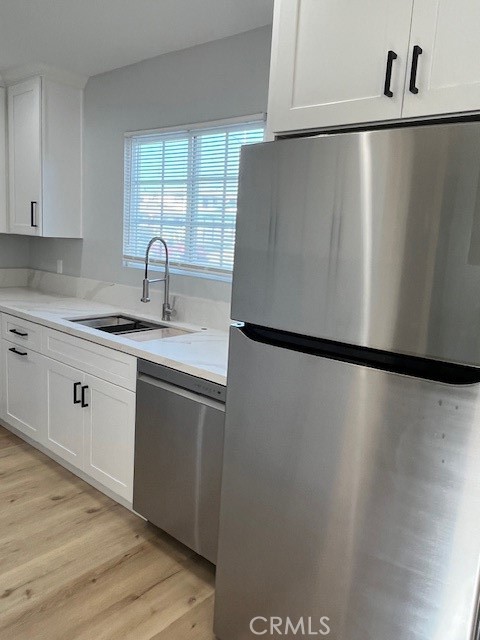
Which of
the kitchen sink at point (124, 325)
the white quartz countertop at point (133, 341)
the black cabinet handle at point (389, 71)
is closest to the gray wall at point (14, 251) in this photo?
the white quartz countertop at point (133, 341)

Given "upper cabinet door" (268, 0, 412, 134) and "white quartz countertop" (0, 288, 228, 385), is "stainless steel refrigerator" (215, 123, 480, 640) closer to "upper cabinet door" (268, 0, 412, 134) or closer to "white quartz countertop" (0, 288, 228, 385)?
Answer: "upper cabinet door" (268, 0, 412, 134)

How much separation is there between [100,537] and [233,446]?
1134 mm

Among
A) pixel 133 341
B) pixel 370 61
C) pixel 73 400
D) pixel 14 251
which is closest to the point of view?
pixel 370 61

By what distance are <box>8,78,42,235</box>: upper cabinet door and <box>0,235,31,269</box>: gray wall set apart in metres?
0.46

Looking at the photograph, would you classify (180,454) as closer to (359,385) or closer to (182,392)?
(182,392)

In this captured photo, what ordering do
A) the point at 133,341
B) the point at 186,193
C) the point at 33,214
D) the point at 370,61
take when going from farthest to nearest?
the point at 33,214 → the point at 186,193 → the point at 133,341 → the point at 370,61

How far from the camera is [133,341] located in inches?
92.4

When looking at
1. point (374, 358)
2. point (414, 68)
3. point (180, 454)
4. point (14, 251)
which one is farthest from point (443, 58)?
point (14, 251)

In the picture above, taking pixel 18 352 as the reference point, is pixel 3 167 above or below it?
above

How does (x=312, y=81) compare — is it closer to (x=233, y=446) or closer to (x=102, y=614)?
(x=233, y=446)

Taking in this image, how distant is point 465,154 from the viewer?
1041mm

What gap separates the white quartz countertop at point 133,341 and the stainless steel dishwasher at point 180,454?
5 cm

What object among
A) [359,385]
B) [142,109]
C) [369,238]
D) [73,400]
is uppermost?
[142,109]

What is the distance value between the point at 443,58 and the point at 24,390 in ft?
9.34
